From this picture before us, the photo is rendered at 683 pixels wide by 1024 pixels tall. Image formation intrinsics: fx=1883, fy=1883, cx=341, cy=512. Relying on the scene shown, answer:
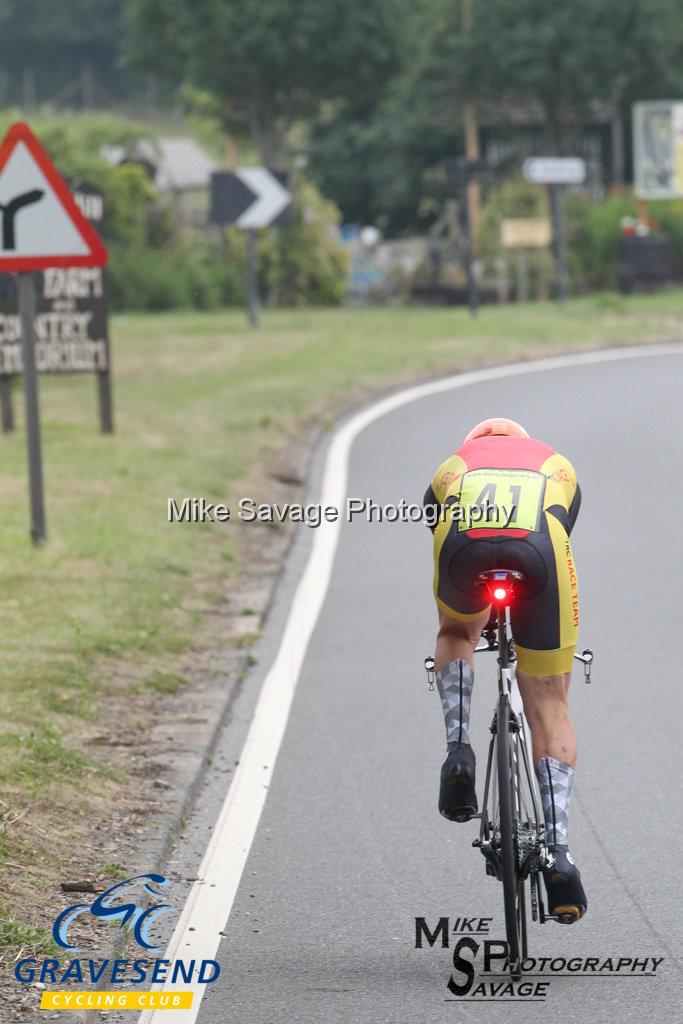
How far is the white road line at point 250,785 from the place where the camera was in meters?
5.28

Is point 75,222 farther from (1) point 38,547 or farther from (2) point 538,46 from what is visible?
(2) point 538,46

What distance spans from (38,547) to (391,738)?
168 inches

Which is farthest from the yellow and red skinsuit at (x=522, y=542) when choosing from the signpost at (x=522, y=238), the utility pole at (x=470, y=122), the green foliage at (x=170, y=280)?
the utility pole at (x=470, y=122)

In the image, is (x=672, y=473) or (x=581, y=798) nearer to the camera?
(x=581, y=798)

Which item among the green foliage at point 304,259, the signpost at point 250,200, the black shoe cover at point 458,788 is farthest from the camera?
the green foliage at point 304,259


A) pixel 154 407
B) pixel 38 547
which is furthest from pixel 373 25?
pixel 38 547

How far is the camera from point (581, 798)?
6.56 meters

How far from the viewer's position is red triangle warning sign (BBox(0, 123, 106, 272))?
1018cm

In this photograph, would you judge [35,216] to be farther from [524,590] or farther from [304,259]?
[304,259]

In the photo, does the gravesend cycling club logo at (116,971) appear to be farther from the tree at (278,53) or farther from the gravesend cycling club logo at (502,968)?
the tree at (278,53)

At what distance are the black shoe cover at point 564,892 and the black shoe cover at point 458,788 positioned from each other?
0.32m

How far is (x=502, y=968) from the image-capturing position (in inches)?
199

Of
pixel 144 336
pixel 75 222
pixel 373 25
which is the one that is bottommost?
pixel 144 336

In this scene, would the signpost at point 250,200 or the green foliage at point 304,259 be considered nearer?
the signpost at point 250,200
